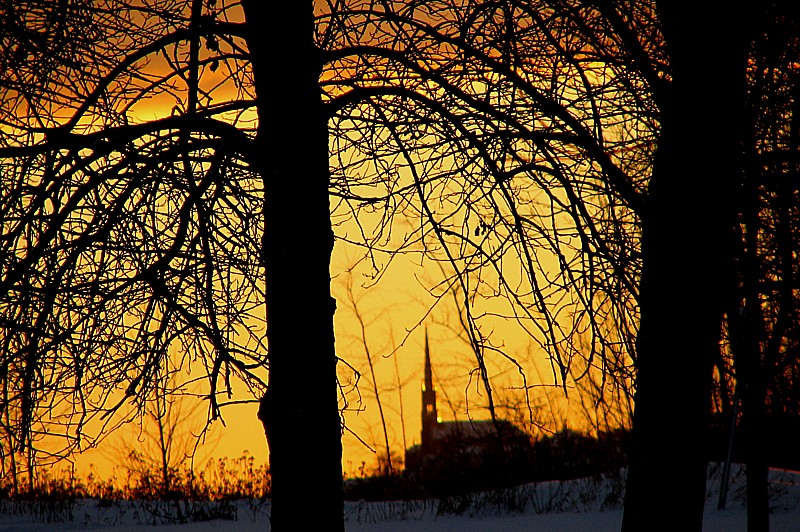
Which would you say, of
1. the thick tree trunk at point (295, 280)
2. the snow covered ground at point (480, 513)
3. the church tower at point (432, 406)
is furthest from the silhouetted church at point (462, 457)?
the thick tree trunk at point (295, 280)

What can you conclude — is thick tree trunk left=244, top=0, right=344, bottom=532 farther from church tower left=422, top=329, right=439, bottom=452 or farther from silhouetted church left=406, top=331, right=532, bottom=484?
silhouetted church left=406, top=331, right=532, bottom=484

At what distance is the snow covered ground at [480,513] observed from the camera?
10.9 metres

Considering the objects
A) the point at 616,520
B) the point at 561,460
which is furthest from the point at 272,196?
the point at 561,460

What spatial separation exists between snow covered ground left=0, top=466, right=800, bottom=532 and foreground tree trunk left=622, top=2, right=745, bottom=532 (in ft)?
22.3

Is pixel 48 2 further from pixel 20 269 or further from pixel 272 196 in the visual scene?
pixel 272 196

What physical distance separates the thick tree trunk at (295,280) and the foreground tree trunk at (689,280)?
1649 mm

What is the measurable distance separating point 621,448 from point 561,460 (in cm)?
130

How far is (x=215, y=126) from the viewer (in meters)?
4.83

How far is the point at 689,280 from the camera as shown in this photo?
4.11m

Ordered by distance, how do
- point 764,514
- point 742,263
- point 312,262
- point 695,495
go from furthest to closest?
point 764,514 → point 742,263 → point 312,262 → point 695,495

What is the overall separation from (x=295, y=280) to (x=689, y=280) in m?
2.03

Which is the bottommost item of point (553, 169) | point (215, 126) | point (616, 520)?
point (616, 520)

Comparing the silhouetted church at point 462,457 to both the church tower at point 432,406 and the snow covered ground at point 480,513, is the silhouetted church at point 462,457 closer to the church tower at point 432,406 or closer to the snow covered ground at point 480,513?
the church tower at point 432,406

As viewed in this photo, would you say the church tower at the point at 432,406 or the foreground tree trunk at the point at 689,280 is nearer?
the foreground tree trunk at the point at 689,280
